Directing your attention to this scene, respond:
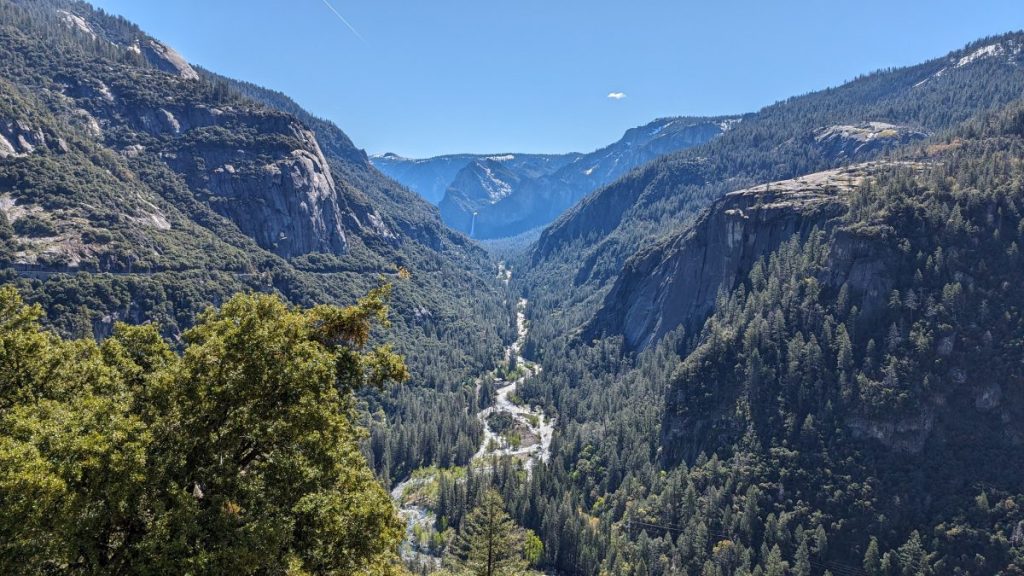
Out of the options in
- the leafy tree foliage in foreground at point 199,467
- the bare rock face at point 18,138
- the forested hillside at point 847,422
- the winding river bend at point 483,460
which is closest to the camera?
the leafy tree foliage in foreground at point 199,467

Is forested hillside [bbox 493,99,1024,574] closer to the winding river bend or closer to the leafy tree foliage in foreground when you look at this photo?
the winding river bend

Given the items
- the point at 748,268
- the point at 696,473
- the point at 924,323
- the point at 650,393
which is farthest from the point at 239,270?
the point at 924,323

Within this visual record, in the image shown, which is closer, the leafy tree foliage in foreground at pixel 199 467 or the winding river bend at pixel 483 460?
the leafy tree foliage in foreground at pixel 199 467

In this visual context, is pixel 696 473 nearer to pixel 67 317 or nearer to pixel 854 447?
pixel 854 447

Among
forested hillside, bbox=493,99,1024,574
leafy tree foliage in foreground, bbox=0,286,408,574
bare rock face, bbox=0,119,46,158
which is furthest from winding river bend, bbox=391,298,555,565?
bare rock face, bbox=0,119,46,158

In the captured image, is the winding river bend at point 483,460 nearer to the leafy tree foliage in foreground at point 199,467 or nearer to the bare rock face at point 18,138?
the leafy tree foliage in foreground at point 199,467

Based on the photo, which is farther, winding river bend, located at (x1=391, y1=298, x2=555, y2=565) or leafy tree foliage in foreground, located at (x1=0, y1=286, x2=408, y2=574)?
winding river bend, located at (x1=391, y1=298, x2=555, y2=565)

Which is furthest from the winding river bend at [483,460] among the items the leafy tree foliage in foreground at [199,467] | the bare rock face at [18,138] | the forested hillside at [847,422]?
the bare rock face at [18,138]

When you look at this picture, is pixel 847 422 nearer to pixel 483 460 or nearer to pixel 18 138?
pixel 483 460

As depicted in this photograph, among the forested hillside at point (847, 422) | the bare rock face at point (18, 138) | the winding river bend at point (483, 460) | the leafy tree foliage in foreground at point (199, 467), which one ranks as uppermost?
the bare rock face at point (18, 138)

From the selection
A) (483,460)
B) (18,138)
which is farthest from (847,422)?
(18,138)
